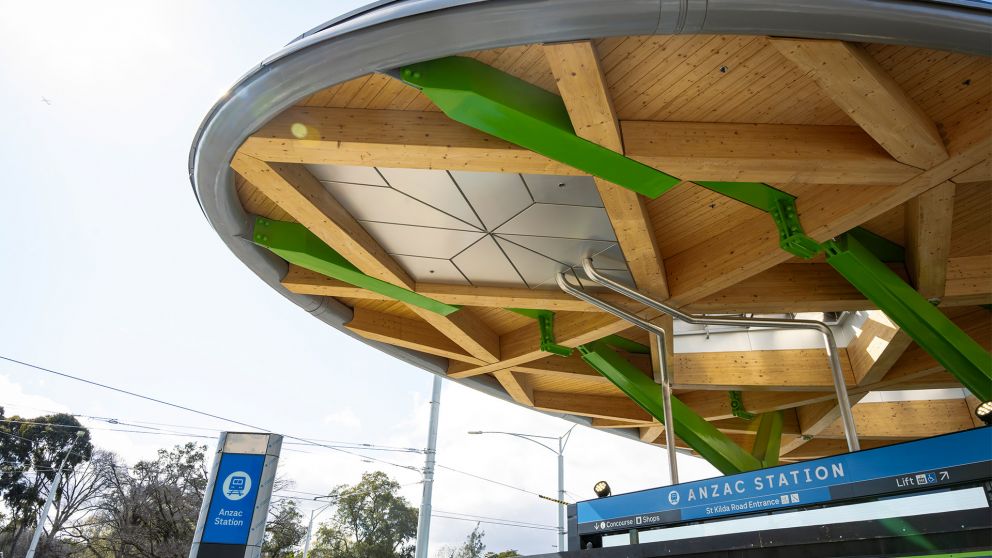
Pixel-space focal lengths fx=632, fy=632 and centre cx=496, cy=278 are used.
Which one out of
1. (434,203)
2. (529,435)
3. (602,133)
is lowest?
(602,133)

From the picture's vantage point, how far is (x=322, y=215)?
26.9 ft

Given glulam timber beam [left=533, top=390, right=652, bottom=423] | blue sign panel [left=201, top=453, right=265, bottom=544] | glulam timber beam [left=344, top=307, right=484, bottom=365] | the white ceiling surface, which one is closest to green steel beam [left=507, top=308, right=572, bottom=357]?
the white ceiling surface

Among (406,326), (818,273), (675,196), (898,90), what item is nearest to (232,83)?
(675,196)

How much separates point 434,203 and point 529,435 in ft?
71.3

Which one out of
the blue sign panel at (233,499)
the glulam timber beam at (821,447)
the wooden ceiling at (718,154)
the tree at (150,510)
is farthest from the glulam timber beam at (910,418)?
the tree at (150,510)

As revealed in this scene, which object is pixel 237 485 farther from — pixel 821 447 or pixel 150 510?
pixel 150 510

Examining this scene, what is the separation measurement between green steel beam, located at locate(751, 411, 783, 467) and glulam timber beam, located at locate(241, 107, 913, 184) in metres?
10.6

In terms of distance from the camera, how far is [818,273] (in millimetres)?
10773

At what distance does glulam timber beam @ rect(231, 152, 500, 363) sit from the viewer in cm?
749

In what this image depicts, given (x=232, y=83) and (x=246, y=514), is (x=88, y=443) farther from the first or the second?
(x=232, y=83)

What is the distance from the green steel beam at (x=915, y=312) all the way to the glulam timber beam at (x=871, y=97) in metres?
1.87

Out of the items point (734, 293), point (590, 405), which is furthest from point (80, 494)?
point (734, 293)

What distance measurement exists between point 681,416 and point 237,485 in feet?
25.3

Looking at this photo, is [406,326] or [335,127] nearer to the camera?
[335,127]
